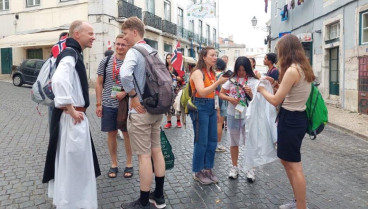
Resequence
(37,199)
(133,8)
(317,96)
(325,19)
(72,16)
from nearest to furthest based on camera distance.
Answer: (317,96) < (37,199) < (325,19) < (72,16) < (133,8)

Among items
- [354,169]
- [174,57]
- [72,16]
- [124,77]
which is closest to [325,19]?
[174,57]

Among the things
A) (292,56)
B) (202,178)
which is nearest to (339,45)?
(202,178)

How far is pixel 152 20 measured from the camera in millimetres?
24953

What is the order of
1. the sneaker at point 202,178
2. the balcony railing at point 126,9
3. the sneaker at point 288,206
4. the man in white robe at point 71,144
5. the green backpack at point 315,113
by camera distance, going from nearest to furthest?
the man in white robe at point 71,144
the green backpack at point 315,113
the sneaker at point 288,206
the sneaker at point 202,178
the balcony railing at point 126,9

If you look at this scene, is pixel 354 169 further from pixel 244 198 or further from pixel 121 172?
pixel 121 172

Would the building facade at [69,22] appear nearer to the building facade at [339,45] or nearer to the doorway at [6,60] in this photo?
the doorway at [6,60]

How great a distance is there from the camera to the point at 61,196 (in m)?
2.99

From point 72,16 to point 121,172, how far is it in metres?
18.9

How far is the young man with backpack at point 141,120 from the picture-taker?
3.12 m

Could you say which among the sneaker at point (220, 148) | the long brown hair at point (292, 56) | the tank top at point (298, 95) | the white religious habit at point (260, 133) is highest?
the long brown hair at point (292, 56)

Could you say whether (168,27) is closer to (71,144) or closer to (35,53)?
(35,53)

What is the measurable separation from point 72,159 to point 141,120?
74 cm

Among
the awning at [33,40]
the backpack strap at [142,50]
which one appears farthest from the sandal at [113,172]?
the awning at [33,40]

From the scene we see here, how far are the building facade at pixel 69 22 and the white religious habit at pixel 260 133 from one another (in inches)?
626
